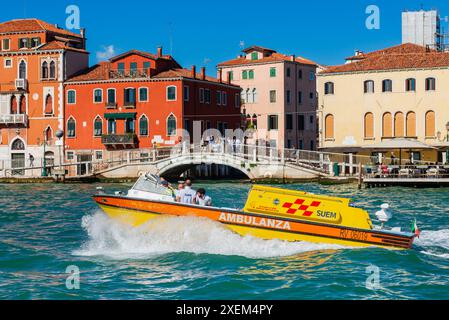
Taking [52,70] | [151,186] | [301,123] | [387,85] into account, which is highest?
[52,70]

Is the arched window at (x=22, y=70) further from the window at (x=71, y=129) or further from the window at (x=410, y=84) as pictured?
the window at (x=410, y=84)

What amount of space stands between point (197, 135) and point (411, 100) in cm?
1401

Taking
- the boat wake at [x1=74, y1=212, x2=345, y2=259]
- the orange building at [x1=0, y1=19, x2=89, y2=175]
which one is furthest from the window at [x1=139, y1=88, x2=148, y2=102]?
the boat wake at [x1=74, y1=212, x2=345, y2=259]

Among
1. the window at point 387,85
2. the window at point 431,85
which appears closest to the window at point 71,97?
the window at point 387,85

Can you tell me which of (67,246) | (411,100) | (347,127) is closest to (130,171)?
(347,127)

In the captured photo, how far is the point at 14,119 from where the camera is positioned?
5359cm

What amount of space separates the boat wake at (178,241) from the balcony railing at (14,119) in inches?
1504

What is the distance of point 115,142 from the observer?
166 ft

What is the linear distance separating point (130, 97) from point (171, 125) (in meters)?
3.56

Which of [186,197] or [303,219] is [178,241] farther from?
[303,219]

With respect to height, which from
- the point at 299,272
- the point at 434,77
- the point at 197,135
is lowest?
the point at 299,272

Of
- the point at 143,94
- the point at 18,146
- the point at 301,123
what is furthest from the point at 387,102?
the point at 18,146

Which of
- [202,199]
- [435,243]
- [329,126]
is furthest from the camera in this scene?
[329,126]

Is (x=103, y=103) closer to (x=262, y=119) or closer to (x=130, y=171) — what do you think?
(x=130, y=171)
